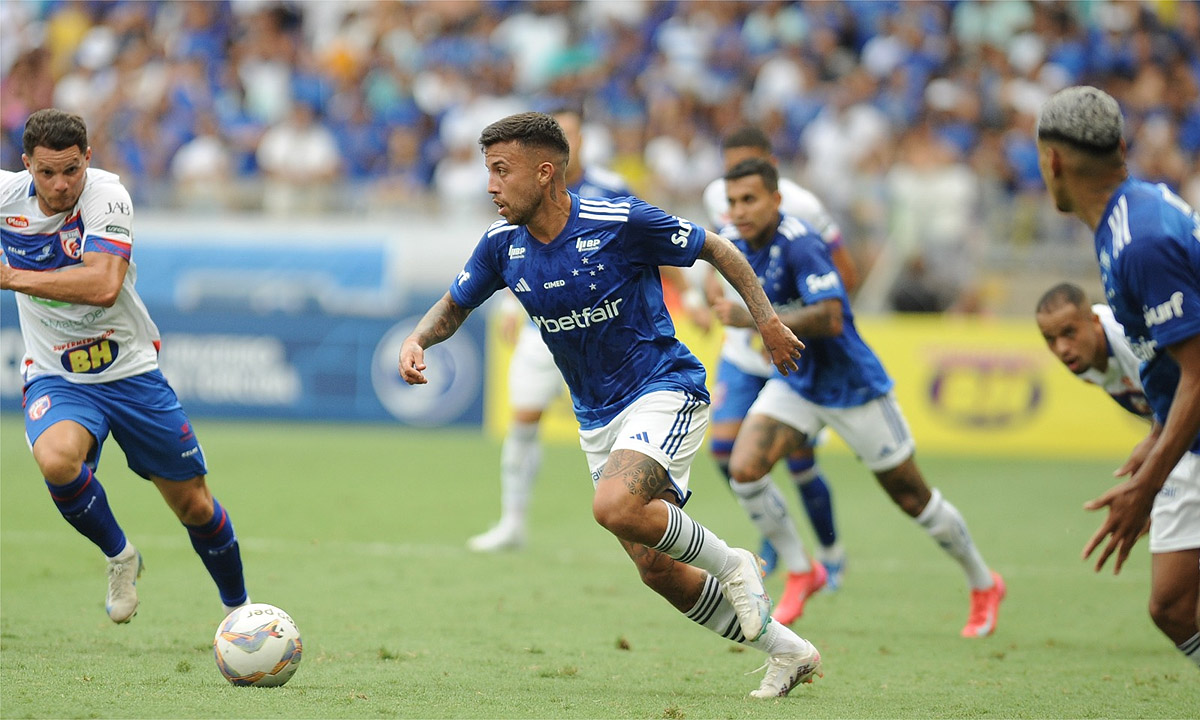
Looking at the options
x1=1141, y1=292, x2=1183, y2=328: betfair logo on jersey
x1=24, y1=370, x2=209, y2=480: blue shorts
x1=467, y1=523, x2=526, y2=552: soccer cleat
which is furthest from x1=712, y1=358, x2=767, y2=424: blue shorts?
x1=1141, y1=292, x2=1183, y2=328: betfair logo on jersey

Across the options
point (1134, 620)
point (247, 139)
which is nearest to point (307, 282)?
point (247, 139)

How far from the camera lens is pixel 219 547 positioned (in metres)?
6.73

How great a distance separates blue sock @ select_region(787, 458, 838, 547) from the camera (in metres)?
9.04

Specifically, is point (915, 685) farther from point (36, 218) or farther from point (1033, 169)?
point (1033, 169)

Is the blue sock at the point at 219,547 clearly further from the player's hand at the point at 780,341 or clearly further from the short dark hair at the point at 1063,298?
the short dark hair at the point at 1063,298

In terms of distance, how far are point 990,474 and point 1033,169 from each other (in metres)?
5.42

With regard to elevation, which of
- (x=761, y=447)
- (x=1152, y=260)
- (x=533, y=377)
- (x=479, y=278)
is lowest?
(x=533, y=377)

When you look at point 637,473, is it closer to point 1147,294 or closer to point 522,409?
point 1147,294

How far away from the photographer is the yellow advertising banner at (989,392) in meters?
16.3

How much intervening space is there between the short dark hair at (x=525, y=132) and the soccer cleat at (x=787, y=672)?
2.41 m

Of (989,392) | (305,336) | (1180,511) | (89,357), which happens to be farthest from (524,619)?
(305,336)

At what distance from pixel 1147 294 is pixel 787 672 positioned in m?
2.24

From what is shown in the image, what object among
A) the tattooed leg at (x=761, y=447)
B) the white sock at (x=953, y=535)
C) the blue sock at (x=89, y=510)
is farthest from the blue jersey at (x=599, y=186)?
the blue sock at (x=89, y=510)

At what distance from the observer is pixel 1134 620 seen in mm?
8125
